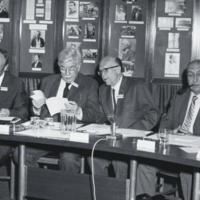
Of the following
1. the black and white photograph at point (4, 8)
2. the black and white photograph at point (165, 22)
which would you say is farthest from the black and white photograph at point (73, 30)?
Answer: the black and white photograph at point (165, 22)

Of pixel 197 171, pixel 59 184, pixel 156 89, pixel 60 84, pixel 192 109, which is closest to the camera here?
pixel 197 171

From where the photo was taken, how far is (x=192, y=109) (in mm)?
3812

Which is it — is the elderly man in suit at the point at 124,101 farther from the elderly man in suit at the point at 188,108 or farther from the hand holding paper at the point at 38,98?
the hand holding paper at the point at 38,98

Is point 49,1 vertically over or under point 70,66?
over

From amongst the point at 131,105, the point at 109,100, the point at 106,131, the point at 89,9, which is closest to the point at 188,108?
the point at 131,105

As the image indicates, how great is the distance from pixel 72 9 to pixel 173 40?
1.52 metres

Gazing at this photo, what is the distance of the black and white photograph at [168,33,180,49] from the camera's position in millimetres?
5238

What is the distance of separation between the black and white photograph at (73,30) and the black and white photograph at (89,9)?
0.18 metres

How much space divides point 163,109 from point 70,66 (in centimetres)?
182

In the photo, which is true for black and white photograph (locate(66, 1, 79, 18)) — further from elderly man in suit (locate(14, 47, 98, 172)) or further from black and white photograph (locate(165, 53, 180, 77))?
elderly man in suit (locate(14, 47, 98, 172))

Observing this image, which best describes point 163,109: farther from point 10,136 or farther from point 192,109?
point 10,136

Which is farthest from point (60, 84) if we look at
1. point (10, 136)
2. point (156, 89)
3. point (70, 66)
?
point (156, 89)

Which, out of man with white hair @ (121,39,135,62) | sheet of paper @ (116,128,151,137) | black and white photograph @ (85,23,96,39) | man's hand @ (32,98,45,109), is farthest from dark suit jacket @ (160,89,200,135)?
black and white photograph @ (85,23,96,39)

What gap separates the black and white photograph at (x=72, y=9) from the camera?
555 cm
